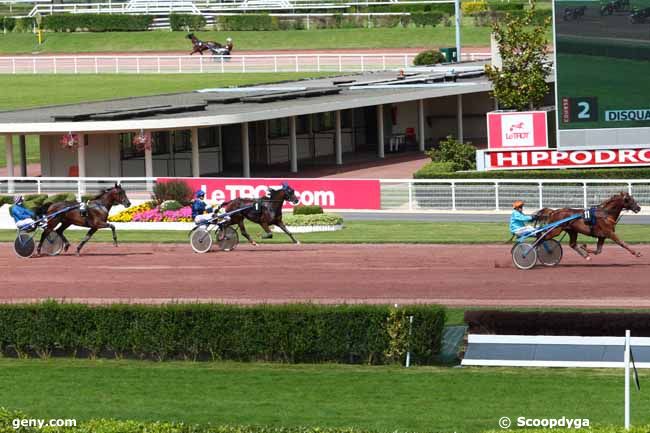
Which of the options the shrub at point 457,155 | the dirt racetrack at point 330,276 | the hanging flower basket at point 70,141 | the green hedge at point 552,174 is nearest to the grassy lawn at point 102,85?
the hanging flower basket at point 70,141

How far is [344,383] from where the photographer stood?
1533 cm

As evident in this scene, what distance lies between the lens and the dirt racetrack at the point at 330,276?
20953mm

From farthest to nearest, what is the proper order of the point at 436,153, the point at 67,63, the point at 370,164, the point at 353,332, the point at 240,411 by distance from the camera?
the point at 67,63
the point at 370,164
the point at 436,153
the point at 353,332
the point at 240,411

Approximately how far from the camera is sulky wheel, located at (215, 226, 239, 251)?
26.4 m

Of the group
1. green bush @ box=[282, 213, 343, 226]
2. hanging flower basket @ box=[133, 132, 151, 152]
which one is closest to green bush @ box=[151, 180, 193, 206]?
green bush @ box=[282, 213, 343, 226]

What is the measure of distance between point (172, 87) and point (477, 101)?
12779 mm

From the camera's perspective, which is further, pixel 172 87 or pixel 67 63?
pixel 67 63

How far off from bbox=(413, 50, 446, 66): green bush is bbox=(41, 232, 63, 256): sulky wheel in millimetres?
36518

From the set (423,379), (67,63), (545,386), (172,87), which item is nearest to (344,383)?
(423,379)

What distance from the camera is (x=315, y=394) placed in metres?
14.8

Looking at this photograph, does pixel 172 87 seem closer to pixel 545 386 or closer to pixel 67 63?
pixel 67 63

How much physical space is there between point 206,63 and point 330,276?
139 ft

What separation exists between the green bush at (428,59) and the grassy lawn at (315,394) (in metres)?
45.6
